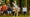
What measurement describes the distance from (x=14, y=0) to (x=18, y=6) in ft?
0.30

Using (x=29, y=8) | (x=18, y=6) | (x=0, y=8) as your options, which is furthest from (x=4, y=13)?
(x=29, y=8)

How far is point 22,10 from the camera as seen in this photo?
1.02m

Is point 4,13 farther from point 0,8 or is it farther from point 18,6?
point 18,6

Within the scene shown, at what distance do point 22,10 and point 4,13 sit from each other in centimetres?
23

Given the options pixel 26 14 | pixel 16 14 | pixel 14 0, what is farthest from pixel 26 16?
pixel 14 0

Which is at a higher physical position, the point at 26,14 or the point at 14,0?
the point at 14,0

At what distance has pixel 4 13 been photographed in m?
1.02

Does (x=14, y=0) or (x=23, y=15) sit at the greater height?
(x=14, y=0)

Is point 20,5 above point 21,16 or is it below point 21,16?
above

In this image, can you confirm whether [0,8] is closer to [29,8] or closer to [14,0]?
[14,0]

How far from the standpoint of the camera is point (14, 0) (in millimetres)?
1022

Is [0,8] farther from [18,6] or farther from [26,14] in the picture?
[26,14]

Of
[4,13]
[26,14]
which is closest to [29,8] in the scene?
[26,14]

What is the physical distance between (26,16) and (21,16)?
62mm
